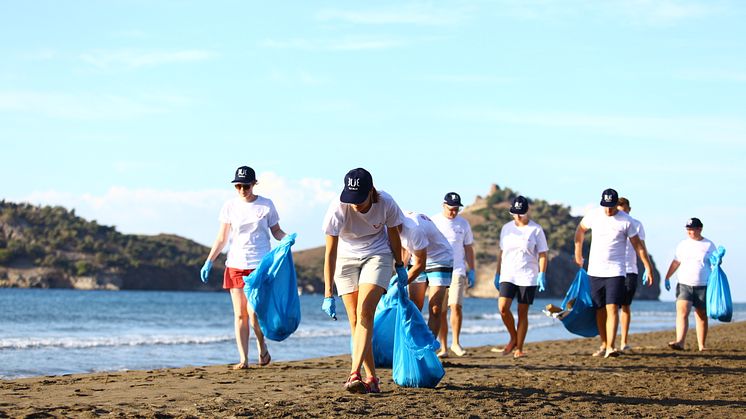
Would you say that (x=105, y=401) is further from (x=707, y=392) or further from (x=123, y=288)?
(x=123, y=288)

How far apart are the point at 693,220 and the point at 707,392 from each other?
5.24 metres

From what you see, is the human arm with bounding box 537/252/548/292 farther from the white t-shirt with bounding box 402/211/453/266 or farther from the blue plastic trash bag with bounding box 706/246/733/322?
the blue plastic trash bag with bounding box 706/246/733/322

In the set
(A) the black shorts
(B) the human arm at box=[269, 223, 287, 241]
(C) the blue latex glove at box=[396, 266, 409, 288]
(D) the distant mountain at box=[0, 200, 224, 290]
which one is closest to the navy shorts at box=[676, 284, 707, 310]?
(A) the black shorts

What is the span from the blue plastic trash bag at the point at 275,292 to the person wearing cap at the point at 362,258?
6.51ft

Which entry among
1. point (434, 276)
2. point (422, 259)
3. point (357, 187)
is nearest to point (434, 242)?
point (434, 276)

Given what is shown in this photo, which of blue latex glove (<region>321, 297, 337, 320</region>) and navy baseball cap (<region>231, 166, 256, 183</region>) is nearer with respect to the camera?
blue latex glove (<region>321, 297, 337, 320</region>)

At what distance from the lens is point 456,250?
1180cm

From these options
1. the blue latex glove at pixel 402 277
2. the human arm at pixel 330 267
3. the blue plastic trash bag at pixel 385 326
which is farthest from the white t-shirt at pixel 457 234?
the human arm at pixel 330 267

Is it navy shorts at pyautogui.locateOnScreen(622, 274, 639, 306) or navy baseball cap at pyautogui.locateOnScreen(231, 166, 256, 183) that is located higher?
navy baseball cap at pyautogui.locateOnScreen(231, 166, 256, 183)

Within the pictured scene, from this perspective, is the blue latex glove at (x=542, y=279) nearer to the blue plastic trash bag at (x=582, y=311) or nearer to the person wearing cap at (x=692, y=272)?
the blue plastic trash bag at (x=582, y=311)

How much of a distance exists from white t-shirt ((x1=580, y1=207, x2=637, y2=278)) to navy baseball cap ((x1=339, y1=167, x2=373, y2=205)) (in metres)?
5.30

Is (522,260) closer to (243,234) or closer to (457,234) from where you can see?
(457,234)

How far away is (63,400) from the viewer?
24.0 feet

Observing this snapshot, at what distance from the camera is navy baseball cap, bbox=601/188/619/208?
1167cm
